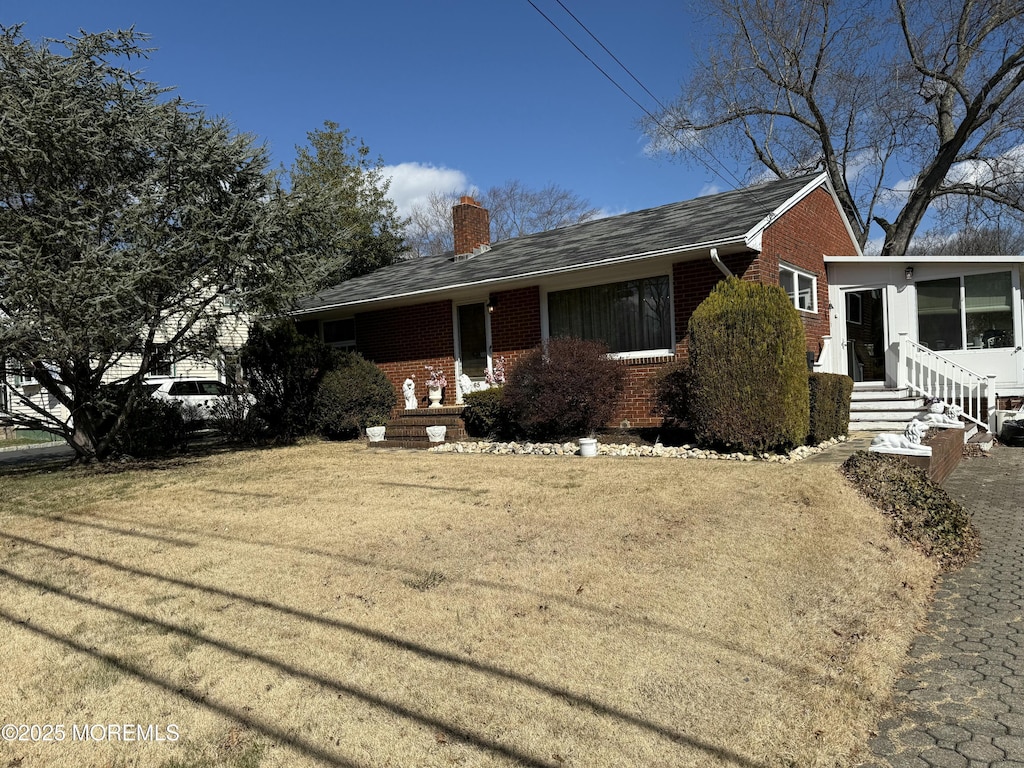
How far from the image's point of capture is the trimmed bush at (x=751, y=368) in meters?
8.59

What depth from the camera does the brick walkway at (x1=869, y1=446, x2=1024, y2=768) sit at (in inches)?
104

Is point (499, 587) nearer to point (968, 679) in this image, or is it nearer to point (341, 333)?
point (968, 679)

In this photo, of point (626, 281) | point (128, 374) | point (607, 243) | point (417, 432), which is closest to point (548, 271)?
point (626, 281)

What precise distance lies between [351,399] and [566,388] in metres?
5.47

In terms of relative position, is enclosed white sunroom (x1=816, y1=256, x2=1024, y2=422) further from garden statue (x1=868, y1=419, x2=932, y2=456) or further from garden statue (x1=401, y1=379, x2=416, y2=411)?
garden statue (x1=401, y1=379, x2=416, y2=411)

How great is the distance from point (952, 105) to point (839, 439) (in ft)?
65.2

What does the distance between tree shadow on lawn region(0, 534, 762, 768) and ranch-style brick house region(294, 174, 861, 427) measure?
7.87 meters

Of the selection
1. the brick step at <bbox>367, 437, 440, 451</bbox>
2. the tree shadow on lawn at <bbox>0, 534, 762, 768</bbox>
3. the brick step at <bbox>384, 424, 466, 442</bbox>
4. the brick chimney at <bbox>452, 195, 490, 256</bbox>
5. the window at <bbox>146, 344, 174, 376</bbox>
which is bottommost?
the tree shadow on lawn at <bbox>0, 534, 762, 768</bbox>

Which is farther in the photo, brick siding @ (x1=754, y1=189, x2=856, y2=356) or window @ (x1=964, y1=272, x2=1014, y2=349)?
window @ (x1=964, y1=272, x2=1014, y2=349)

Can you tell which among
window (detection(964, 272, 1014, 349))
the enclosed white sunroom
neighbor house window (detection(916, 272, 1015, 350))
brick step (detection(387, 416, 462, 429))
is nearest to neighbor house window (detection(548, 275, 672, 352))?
brick step (detection(387, 416, 462, 429))

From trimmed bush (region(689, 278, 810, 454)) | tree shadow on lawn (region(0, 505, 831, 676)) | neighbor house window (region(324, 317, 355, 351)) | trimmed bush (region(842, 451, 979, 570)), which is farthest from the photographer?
neighbor house window (region(324, 317, 355, 351))

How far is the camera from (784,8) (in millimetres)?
23953

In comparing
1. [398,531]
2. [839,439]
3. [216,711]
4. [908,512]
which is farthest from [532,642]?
[839,439]

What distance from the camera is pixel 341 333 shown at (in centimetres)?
1698
